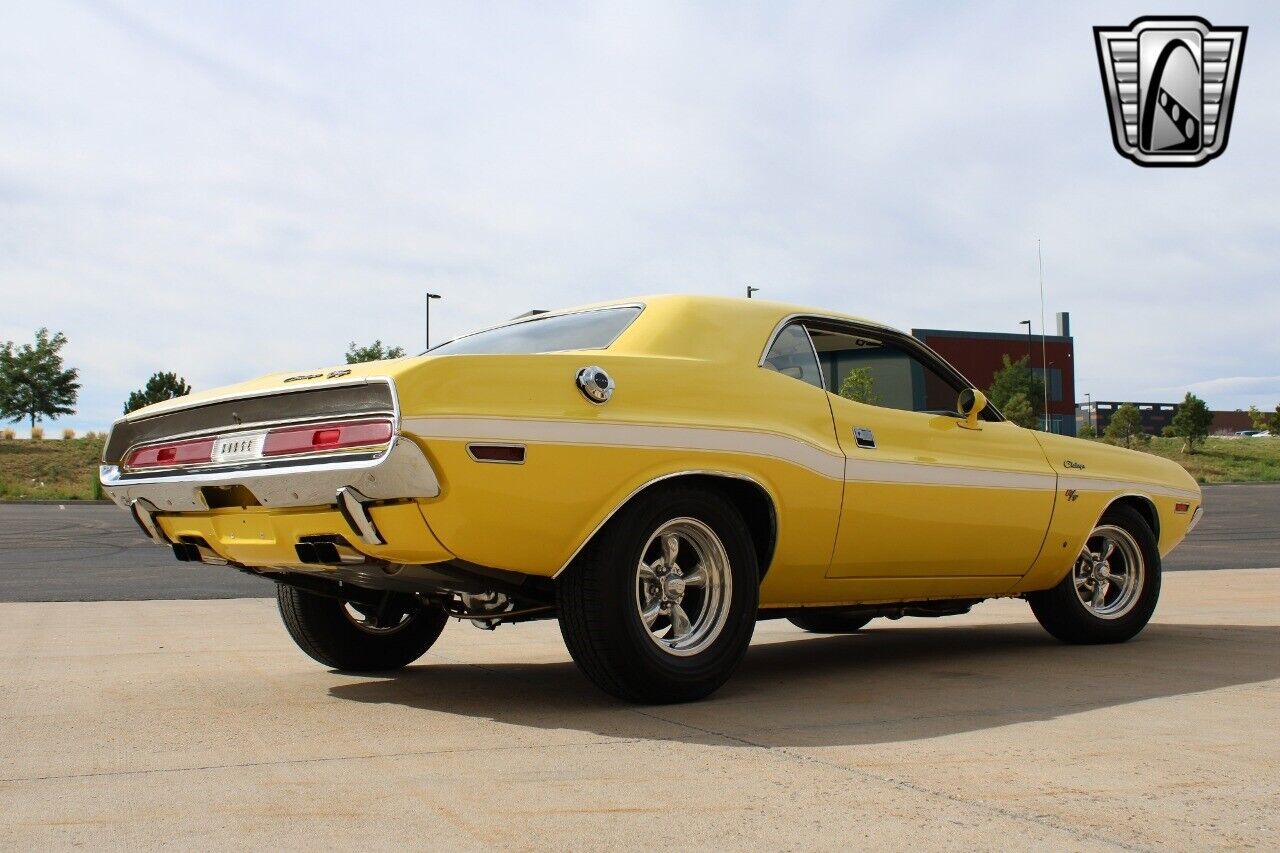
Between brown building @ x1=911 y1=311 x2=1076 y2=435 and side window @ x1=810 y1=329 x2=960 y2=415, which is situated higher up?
brown building @ x1=911 y1=311 x2=1076 y2=435

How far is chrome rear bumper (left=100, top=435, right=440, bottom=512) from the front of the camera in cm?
389

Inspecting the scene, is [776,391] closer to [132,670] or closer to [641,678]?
[641,678]

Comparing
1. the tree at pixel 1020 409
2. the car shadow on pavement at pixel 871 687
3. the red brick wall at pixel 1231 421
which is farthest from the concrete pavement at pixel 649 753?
the red brick wall at pixel 1231 421

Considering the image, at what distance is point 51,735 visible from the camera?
4.15 m

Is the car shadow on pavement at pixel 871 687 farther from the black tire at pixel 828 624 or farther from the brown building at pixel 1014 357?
the brown building at pixel 1014 357

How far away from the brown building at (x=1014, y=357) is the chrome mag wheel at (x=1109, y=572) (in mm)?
53290

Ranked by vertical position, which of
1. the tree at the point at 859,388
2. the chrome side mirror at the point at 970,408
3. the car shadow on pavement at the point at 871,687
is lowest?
the car shadow on pavement at the point at 871,687

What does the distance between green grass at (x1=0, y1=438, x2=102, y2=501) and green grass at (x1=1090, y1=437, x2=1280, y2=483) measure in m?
37.8

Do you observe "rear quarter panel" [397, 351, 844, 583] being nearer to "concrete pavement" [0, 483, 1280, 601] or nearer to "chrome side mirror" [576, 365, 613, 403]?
"chrome side mirror" [576, 365, 613, 403]

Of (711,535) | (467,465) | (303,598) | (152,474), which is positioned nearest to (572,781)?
(467,465)

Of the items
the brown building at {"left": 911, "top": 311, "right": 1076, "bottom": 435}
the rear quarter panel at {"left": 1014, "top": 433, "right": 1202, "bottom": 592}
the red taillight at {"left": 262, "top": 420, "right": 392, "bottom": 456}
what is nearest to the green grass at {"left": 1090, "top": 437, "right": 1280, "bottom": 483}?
the brown building at {"left": 911, "top": 311, "right": 1076, "bottom": 435}

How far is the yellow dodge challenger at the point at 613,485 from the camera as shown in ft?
13.3

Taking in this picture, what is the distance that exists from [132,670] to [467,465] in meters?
2.76

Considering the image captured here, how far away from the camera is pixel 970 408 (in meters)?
6.00
